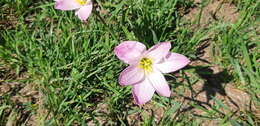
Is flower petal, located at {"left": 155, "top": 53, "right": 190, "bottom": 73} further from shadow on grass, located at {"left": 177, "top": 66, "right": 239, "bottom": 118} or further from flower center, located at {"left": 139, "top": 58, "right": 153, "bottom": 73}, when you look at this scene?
shadow on grass, located at {"left": 177, "top": 66, "right": 239, "bottom": 118}

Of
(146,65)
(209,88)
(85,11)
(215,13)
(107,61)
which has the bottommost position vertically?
(209,88)

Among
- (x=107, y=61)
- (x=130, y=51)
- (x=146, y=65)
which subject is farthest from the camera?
(x=107, y=61)

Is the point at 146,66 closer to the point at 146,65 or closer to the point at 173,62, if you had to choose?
the point at 146,65

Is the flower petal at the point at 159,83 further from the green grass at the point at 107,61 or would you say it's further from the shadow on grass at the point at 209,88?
the shadow on grass at the point at 209,88

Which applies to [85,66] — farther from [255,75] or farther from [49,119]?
[255,75]

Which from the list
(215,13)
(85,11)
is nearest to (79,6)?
(85,11)

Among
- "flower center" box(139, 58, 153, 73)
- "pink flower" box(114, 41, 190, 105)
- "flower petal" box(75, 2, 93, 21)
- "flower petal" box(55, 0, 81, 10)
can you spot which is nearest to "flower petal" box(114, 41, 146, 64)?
"pink flower" box(114, 41, 190, 105)
